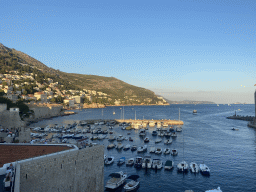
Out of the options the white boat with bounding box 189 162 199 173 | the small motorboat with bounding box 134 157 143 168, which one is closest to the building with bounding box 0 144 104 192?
the small motorboat with bounding box 134 157 143 168

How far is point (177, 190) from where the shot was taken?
59.8 feet

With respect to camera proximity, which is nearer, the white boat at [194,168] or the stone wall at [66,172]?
the stone wall at [66,172]

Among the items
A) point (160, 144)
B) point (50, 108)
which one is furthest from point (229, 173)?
point (50, 108)

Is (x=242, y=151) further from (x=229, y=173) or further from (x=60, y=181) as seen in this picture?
(x=60, y=181)

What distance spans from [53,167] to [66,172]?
0.96m

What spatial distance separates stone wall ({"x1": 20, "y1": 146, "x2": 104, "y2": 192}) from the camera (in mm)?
9414

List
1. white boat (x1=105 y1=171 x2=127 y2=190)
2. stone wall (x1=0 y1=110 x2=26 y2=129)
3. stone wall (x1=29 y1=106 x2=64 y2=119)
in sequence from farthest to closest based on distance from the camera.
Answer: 1. stone wall (x1=29 y1=106 x2=64 y2=119)
2. stone wall (x1=0 y1=110 x2=26 y2=129)
3. white boat (x1=105 y1=171 x2=127 y2=190)

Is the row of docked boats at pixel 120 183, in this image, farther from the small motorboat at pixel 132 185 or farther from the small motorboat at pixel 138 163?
the small motorboat at pixel 138 163

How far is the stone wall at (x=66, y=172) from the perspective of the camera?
371 inches

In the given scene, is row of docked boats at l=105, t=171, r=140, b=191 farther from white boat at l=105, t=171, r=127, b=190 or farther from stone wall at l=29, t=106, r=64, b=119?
stone wall at l=29, t=106, r=64, b=119

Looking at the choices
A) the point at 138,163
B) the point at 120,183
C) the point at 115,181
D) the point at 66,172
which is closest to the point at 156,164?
the point at 138,163

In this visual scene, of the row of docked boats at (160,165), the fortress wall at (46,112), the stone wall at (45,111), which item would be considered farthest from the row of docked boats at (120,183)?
the fortress wall at (46,112)

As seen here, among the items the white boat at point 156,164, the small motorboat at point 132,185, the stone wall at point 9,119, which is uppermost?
the stone wall at point 9,119

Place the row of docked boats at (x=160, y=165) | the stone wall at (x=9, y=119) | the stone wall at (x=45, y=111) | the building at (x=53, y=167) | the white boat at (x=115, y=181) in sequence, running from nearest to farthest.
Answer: the building at (x=53, y=167) < the white boat at (x=115, y=181) < the row of docked boats at (x=160, y=165) < the stone wall at (x=9, y=119) < the stone wall at (x=45, y=111)
